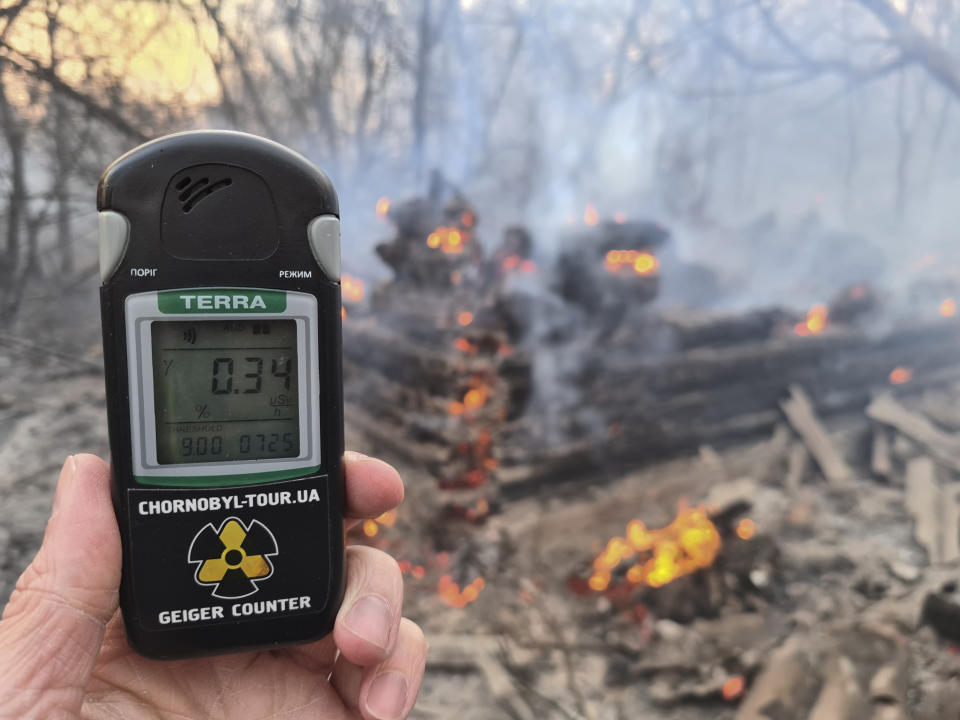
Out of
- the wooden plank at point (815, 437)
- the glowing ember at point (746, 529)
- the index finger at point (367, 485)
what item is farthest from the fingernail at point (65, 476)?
the wooden plank at point (815, 437)

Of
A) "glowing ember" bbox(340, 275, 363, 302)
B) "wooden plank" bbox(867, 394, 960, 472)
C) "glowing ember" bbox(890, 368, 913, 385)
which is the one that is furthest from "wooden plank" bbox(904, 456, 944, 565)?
"glowing ember" bbox(340, 275, 363, 302)

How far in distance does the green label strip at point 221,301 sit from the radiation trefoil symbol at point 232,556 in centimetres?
53

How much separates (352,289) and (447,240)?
5.63ft

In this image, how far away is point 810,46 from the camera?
41.6 feet

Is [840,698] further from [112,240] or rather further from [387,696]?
[112,240]

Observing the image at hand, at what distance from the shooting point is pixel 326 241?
1.47 meters

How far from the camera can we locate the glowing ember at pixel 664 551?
5.20 metres

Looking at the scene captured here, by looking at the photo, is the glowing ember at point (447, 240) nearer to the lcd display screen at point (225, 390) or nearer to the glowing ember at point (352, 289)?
the glowing ember at point (352, 289)

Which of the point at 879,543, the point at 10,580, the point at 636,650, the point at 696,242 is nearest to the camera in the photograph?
the point at 10,580

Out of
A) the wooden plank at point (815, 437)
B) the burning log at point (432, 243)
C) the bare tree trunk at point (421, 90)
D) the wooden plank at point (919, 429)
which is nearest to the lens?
the wooden plank at point (815, 437)

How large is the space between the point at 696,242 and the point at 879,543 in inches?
442

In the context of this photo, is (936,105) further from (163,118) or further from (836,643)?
(163,118)

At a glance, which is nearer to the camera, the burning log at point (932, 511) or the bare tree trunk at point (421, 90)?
the burning log at point (932, 511)

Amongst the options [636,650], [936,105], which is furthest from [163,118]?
[936,105]
